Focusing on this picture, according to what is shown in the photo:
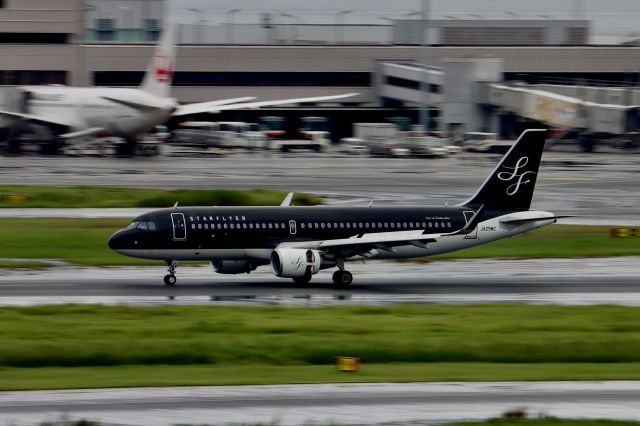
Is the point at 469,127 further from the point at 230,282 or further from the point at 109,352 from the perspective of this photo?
the point at 109,352

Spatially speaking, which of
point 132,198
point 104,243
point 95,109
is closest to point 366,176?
point 132,198

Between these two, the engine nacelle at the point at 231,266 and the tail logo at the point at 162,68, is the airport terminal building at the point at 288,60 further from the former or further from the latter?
the engine nacelle at the point at 231,266

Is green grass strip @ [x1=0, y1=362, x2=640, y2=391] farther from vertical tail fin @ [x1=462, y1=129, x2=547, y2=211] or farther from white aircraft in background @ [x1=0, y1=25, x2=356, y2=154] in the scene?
white aircraft in background @ [x1=0, y1=25, x2=356, y2=154]

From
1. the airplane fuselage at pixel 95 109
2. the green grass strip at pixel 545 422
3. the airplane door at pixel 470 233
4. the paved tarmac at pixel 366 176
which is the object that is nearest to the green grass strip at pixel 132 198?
the paved tarmac at pixel 366 176

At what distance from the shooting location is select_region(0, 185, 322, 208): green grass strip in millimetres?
76188

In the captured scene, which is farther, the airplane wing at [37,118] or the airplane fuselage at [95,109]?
the airplane fuselage at [95,109]

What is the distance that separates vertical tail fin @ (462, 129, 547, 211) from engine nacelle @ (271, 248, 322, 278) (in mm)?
9713

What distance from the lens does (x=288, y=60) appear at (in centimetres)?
A: 17112

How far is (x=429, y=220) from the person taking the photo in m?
50.7

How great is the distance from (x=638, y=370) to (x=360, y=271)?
24.3m

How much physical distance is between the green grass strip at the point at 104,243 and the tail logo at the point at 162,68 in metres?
54.9

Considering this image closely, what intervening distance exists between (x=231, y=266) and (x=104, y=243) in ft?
41.9

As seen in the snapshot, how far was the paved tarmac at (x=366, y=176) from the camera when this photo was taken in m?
84.2

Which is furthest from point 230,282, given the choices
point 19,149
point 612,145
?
point 612,145
